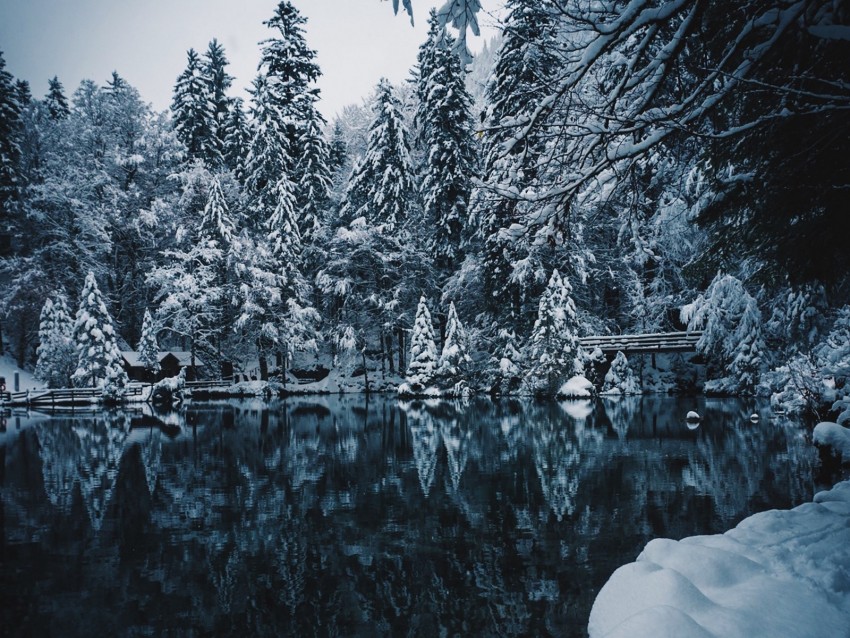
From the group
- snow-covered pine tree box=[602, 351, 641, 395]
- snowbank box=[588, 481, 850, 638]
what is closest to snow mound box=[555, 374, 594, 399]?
snow-covered pine tree box=[602, 351, 641, 395]

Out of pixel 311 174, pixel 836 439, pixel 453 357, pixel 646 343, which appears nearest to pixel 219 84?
pixel 311 174

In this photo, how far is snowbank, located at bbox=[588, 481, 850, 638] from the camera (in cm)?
318

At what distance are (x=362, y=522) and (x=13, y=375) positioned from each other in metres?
39.2

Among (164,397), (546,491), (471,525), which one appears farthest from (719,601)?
(164,397)

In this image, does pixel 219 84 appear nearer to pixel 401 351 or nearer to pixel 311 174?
pixel 311 174

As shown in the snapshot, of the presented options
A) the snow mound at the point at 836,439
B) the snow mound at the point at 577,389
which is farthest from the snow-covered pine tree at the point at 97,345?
the snow mound at the point at 836,439

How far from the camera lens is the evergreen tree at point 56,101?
1821 inches

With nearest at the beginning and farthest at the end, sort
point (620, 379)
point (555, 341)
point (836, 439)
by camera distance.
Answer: point (836, 439)
point (555, 341)
point (620, 379)

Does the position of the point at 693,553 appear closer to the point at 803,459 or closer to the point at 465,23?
the point at 465,23

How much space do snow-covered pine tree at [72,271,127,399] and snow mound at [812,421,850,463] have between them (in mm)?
33514

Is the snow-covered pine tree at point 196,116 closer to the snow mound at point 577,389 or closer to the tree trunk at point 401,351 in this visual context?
the tree trunk at point 401,351

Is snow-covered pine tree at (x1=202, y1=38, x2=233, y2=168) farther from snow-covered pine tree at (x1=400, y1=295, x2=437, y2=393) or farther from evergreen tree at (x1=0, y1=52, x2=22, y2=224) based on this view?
snow-covered pine tree at (x1=400, y1=295, x2=437, y2=393)

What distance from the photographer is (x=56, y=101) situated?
48.6m

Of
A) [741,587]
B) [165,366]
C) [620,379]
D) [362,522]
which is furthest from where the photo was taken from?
[165,366]
